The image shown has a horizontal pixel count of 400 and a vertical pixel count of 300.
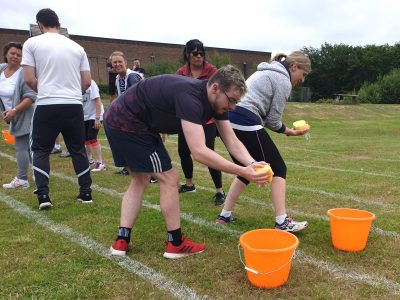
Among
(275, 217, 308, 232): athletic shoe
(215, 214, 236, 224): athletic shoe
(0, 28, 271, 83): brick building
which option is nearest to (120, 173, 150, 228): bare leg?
(215, 214, 236, 224): athletic shoe

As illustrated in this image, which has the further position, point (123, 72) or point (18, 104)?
point (123, 72)

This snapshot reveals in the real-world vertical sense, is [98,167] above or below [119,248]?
below

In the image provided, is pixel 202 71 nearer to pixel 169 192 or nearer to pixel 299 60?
pixel 299 60

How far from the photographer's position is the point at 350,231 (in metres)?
3.60

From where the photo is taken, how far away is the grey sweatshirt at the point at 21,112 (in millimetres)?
5910

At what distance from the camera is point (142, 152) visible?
350 centimetres

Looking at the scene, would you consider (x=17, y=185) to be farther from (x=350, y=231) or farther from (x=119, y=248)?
(x=350, y=231)

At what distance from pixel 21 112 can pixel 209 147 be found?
Result: 2779 millimetres

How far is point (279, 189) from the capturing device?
13.4 ft

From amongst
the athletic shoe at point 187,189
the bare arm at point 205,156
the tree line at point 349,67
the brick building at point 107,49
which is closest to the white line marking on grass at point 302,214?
the athletic shoe at point 187,189

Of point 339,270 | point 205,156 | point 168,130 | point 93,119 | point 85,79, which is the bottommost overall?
point 339,270

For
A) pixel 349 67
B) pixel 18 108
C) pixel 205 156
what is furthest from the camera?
pixel 349 67

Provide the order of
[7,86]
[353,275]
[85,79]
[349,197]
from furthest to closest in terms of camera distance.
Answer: [7,86]
[349,197]
[85,79]
[353,275]

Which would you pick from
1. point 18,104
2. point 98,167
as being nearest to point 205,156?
point 18,104
